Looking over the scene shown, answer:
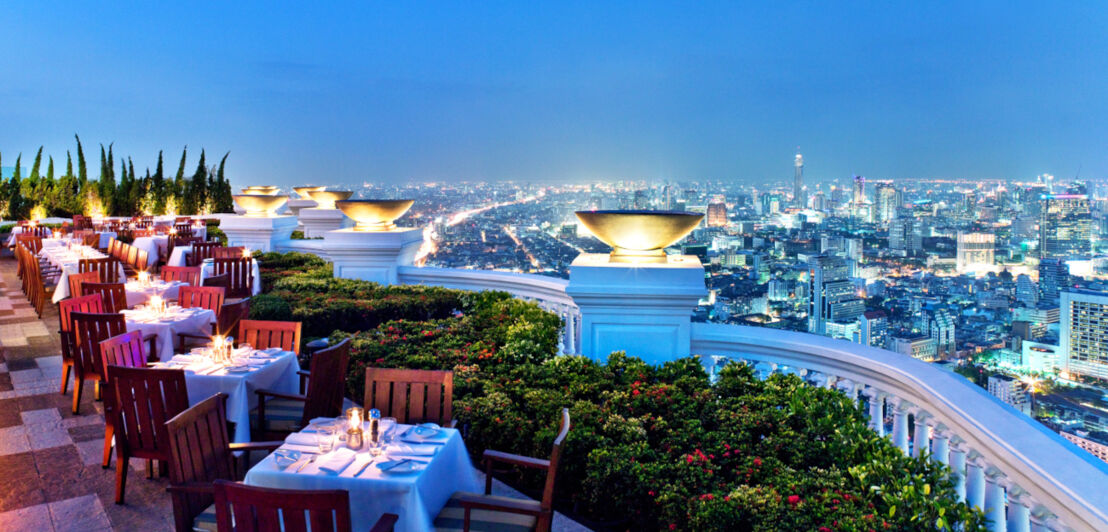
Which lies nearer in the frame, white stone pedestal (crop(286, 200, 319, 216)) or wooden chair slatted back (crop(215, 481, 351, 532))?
wooden chair slatted back (crop(215, 481, 351, 532))

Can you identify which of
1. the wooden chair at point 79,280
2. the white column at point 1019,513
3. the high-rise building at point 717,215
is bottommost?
the white column at point 1019,513

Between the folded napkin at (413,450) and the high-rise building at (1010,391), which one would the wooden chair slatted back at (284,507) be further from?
the high-rise building at (1010,391)

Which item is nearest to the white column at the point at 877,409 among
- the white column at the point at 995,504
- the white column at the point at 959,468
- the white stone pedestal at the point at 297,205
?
the white column at the point at 959,468

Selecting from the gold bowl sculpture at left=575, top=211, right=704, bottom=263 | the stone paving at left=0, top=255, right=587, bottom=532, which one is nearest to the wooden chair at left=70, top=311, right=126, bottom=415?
the stone paving at left=0, top=255, right=587, bottom=532

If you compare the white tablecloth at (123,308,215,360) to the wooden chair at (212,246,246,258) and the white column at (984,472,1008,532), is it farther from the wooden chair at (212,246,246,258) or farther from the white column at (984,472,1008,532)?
→ the white column at (984,472,1008,532)

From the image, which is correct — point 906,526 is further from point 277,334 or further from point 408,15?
point 408,15

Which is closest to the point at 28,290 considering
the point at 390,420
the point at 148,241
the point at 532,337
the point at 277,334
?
the point at 148,241
